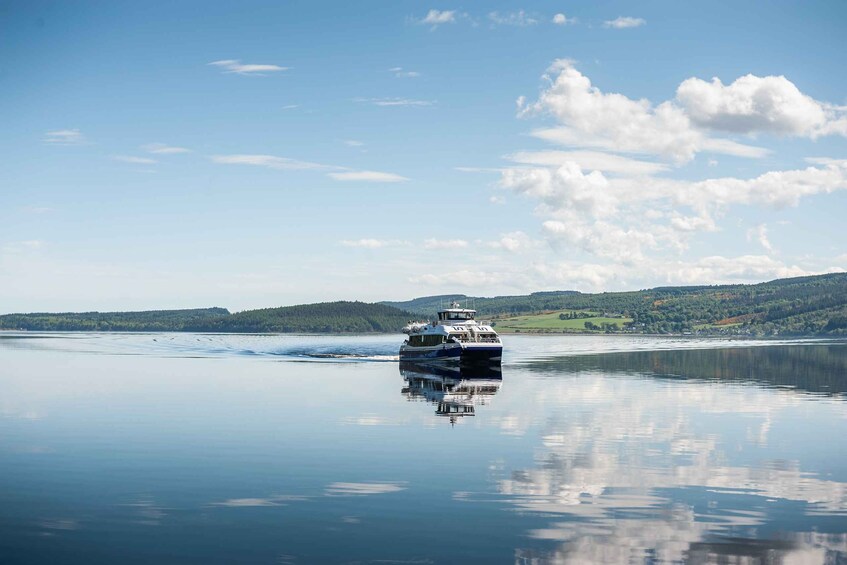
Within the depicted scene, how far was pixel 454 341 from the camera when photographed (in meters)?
118

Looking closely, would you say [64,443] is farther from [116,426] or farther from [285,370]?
[285,370]

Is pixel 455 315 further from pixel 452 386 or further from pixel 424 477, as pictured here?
pixel 424 477

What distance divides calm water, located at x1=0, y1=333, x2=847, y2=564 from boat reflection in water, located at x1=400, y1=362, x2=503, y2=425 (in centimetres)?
100

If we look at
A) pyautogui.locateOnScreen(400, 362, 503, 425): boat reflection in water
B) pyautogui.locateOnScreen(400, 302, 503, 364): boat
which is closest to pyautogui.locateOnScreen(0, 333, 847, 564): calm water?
pyautogui.locateOnScreen(400, 362, 503, 425): boat reflection in water

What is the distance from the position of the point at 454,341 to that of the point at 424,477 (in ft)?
274

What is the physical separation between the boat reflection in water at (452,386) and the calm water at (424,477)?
3.28 feet

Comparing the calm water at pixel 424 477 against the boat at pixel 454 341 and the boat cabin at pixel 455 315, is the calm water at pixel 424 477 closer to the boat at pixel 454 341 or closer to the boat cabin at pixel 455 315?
the boat at pixel 454 341

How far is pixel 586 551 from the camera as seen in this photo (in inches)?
942

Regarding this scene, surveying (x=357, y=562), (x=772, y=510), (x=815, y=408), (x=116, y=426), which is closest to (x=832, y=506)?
(x=772, y=510)

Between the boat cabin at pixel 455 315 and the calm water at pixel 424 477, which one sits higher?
the boat cabin at pixel 455 315

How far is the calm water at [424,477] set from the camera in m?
24.7

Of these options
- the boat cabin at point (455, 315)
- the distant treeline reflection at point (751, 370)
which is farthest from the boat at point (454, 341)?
the distant treeline reflection at point (751, 370)

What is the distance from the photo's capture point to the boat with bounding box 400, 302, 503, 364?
114938 mm

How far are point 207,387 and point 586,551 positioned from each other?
208 feet
